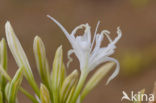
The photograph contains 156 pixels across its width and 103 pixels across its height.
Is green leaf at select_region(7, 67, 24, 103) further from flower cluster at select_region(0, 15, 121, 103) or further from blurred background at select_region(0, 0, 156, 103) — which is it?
blurred background at select_region(0, 0, 156, 103)

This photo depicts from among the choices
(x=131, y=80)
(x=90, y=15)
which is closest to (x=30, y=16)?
(x=90, y=15)

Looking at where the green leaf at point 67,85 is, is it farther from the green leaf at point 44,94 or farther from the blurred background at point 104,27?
the blurred background at point 104,27

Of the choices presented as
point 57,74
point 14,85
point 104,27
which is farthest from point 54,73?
point 104,27

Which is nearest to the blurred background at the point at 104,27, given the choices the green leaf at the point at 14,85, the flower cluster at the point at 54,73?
the flower cluster at the point at 54,73

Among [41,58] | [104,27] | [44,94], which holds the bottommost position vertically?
[44,94]

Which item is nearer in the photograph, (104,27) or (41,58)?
(41,58)

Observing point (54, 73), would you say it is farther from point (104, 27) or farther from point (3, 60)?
point (104, 27)
